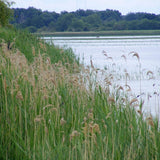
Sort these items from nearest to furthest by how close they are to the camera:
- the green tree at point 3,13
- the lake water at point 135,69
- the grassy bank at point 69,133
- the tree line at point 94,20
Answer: the grassy bank at point 69,133
the lake water at point 135,69
the green tree at point 3,13
the tree line at point 94,20

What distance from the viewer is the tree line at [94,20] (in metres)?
50.5

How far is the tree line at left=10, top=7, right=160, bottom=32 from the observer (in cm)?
5051

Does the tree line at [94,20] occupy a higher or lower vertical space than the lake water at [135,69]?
higher

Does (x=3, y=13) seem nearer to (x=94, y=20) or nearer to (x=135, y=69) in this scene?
(x=135, y=69)

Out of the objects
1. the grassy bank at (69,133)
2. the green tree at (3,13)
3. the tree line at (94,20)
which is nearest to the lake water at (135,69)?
the grassy bank at (69,133)

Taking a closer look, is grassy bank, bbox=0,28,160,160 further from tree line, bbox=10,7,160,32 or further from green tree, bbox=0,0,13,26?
tree line, bbox=10,7,160,32

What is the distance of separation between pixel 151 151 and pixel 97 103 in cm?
156

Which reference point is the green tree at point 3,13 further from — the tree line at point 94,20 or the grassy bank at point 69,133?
the tree line at point 94,20

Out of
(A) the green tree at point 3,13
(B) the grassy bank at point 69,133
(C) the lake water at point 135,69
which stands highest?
(A) the green tree at point 3,13

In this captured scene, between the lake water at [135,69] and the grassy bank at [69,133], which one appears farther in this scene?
the lake water at [135,69]

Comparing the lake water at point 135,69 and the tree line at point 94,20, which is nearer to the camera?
the lake water at point 135,69

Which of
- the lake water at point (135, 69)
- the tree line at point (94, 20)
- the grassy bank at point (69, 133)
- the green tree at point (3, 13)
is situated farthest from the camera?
the tree line at point (94, 20)

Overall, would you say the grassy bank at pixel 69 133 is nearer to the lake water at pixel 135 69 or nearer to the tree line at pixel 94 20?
the lake water at pixel 135 69

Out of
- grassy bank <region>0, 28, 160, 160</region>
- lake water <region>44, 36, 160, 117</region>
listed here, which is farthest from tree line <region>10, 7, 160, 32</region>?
grassy bank <region>0, 28, 160, 160</region>
